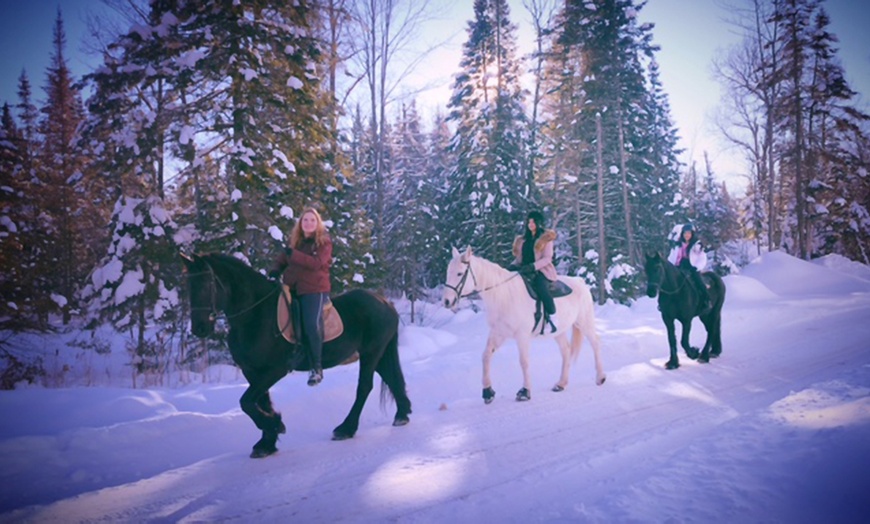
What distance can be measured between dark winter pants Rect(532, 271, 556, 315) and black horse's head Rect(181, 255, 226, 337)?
5002 mm

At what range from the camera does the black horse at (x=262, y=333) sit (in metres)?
4.55

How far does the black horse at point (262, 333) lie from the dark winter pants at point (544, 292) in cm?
295

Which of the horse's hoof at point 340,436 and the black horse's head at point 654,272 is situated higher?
the black horse's head at point 654,272

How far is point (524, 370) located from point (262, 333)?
4.29 meters

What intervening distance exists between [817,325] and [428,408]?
11.5 metres

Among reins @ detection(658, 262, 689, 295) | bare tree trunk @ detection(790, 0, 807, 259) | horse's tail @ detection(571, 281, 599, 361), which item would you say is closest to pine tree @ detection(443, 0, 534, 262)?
reins @ detection(658, 262, 689, 295)

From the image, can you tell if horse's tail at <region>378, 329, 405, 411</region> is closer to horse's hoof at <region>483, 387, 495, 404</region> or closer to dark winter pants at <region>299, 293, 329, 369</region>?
dark winter pants at <region>299, 293, 329, 369</region>

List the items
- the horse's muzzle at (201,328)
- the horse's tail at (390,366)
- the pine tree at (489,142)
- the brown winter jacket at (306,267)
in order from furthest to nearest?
the pine tree at (489,142) → the horse's tail at (390,366) → the brown winter jacket at (306,267) → the horse's muzzle at (201,328)

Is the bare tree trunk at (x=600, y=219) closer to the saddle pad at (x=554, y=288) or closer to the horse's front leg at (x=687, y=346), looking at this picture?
the horse's front leg at (x=687, y=346)

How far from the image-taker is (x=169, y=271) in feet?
33.8

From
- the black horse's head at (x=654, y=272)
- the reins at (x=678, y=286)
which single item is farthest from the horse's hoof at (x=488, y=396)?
the reins at (x=678, y=286)

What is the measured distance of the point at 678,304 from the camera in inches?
349

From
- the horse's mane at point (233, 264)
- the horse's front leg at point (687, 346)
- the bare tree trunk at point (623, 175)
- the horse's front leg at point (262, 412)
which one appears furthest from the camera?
the bare tree trunk at point (623, 175)

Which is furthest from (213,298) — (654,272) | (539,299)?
(654,272)
